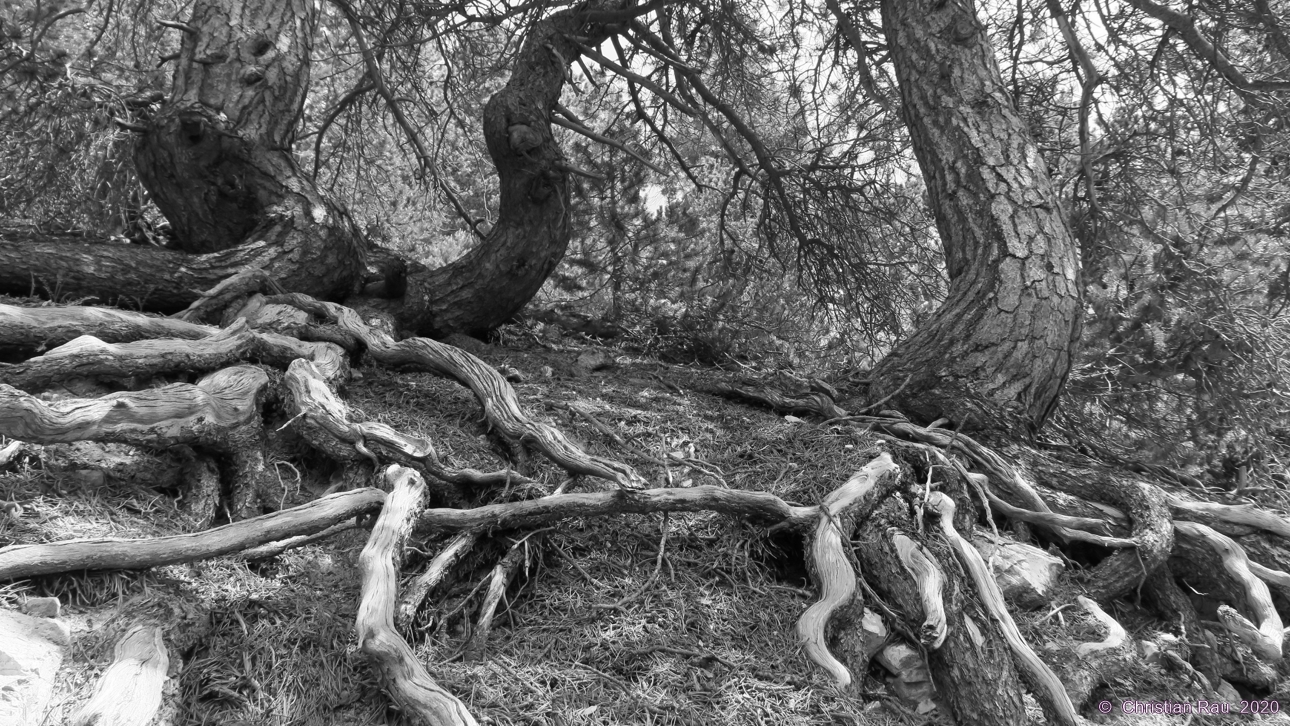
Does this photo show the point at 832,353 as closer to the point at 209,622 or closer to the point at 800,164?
the point at 800,164

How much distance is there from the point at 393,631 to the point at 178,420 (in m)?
1.27

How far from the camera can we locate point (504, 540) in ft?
8.57

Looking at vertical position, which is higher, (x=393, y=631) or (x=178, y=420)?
(x=178, y=420)

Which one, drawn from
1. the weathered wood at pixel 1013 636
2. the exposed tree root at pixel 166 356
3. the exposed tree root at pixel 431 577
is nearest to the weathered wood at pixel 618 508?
the exposed tree root at pixel 431 577

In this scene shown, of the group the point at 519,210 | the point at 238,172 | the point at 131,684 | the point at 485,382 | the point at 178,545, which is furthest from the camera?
the point at 519,210

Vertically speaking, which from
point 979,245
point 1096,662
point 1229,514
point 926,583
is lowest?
point 1096,662

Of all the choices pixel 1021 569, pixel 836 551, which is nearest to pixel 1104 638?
pixel 1021 569

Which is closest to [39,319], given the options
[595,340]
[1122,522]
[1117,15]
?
[595,340]

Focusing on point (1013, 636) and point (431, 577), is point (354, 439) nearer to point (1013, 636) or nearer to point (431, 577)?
point (431, 577)

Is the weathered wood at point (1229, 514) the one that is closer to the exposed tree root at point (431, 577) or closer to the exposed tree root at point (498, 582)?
the exposed tree root at point (498, 582)

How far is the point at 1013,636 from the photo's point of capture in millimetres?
2271

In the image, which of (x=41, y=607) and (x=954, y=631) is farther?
(x=954, y=631)

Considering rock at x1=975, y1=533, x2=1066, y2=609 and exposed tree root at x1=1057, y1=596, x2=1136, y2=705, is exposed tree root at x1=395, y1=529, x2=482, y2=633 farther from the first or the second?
exposed tree root at x1=1057, y1=596, x2=1136, y2=705

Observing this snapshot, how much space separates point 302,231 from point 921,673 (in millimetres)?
3532
